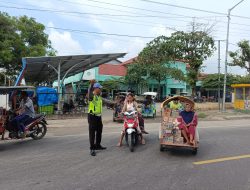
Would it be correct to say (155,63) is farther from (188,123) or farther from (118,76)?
(188,123)

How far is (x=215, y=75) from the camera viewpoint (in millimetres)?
50594

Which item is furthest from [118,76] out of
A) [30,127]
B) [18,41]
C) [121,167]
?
[121,167]

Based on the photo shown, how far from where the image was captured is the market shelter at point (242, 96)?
2961cm

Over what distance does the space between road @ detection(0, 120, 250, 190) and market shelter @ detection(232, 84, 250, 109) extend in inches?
791

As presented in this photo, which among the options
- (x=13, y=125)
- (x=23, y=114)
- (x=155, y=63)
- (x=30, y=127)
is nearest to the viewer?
(x=13, y=125)

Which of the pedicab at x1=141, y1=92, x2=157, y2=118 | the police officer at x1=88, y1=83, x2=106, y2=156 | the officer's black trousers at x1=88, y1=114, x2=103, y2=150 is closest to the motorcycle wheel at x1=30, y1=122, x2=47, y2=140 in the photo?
the officer's black trousers at x1=88, y1=114, x2=103, y2=150

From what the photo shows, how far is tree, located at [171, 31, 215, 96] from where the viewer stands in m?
27.9

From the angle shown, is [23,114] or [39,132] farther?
[39,132]

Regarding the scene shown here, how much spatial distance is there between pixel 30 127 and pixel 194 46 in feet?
64.9

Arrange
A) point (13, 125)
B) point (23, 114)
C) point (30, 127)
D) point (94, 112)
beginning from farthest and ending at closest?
point (30, 127) < point (23, 114) < point (13, 125) < point (94, 112)

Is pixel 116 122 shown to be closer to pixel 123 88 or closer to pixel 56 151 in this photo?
pixel 56 151

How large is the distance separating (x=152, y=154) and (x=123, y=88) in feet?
128

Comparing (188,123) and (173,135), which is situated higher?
(188,123)

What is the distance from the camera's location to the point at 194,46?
28.2m
